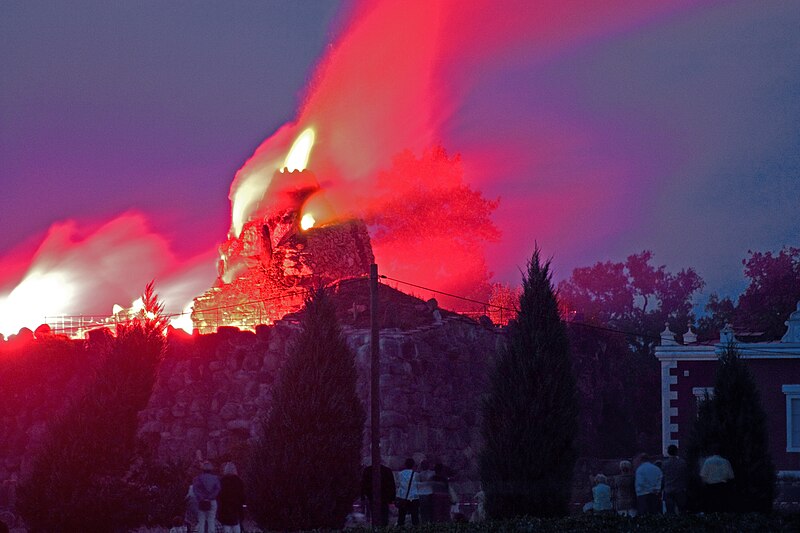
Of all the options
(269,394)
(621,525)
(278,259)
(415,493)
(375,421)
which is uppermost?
(278,259)

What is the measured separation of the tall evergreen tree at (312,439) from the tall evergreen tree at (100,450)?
19.7ft

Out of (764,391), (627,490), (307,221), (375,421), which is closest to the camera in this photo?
(627,490)

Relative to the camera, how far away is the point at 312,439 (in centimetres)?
3045

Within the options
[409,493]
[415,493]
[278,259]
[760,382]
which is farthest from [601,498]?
[278,259]

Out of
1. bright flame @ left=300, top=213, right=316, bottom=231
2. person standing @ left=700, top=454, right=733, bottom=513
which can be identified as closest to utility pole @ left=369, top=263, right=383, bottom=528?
person standing @ left=700, top=454, right=733, bottom=513

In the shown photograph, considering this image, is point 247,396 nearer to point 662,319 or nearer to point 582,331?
point 582,331

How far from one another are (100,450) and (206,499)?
8209mm

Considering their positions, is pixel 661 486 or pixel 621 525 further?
pixel 661 486

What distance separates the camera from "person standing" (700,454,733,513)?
3036cm

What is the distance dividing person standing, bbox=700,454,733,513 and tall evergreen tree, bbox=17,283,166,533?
1445cm

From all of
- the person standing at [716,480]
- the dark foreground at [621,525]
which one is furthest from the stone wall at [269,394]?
the dark foreground at [621,525]

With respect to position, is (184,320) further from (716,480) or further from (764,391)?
(716,480)

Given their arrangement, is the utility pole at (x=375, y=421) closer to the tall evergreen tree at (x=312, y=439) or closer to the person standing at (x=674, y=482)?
the tall evergreen tree at (x=312, y=439)

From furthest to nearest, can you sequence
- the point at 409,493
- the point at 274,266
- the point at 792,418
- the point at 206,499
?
the point at 274,266
the point at 792,418
the point at 409,493
the point at 206,499
